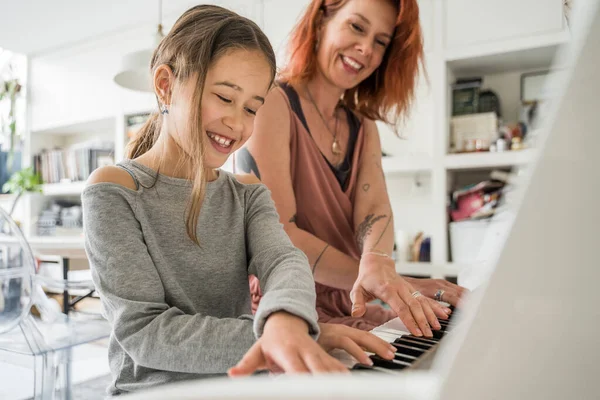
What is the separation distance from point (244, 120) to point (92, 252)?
1.07ft

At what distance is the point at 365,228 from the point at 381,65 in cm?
49

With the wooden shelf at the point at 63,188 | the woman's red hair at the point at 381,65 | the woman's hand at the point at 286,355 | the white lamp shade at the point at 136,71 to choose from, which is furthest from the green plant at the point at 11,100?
the woman's hand at the point at 286,355

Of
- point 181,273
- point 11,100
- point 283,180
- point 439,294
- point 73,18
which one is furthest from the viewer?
point 11,100

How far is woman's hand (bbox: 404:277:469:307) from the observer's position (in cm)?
87

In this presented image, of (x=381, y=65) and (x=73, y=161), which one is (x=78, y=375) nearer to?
(x=381, y=65)

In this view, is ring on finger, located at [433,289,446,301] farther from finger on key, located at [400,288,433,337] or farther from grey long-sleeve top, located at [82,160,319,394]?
grey long-sleeve top, located at [82,160,319,394]

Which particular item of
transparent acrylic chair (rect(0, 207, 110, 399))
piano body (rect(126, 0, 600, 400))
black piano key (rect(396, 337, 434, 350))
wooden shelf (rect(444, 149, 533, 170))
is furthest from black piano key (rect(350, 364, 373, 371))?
wooden shelf (rect(444, 149, 533, 170))

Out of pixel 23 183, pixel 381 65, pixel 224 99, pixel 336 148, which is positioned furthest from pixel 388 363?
pixel 23 183

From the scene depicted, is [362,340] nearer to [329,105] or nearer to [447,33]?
[329,105]

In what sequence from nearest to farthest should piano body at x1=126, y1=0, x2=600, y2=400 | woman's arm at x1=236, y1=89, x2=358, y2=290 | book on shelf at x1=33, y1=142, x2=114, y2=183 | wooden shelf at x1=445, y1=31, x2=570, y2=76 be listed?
piano body at x1=126, y1=0, x2=600, y2=400, woman's arm at x1=236, y1=89, x2=358, y2=290, wooden shelf at x1=445, y1=31, x2=570, y2=76, book on shelf at x1=33, y1=142, x2=114, y2=183

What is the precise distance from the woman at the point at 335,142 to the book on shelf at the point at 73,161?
3.19 metres

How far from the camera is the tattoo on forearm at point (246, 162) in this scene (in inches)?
42.3

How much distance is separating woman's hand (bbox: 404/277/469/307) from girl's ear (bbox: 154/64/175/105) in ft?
1.98

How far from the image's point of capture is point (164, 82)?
0.81m
